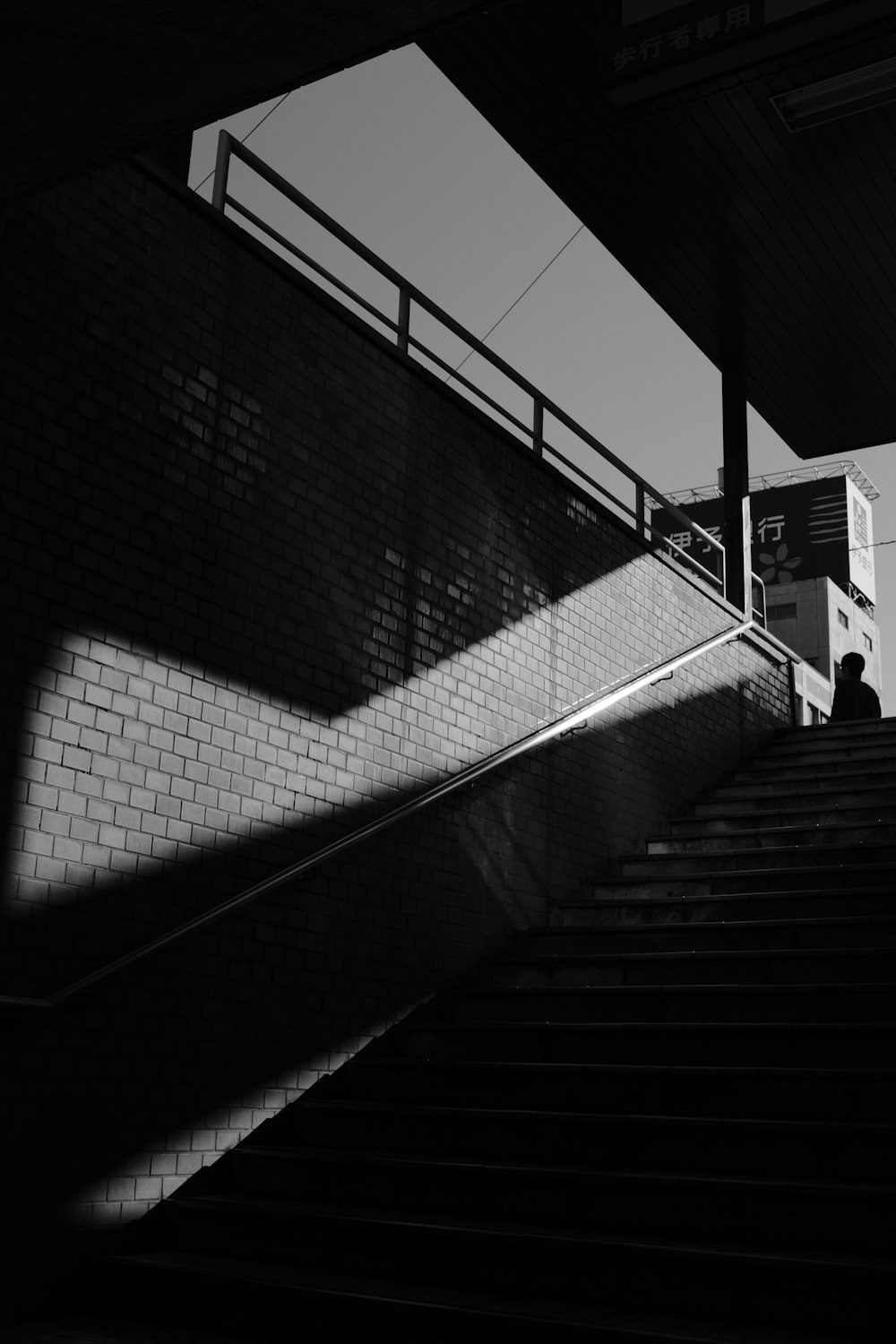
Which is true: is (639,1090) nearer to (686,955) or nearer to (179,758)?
(686,955)

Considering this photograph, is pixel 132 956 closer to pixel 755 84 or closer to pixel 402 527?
pixel 402 527

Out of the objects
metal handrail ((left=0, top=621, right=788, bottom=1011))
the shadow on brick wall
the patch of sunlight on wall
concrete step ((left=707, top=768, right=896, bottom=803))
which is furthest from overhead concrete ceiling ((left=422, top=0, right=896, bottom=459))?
the shadow on brick wall

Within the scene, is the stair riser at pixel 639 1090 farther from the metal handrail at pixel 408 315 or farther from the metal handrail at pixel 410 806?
the metal handrail at pixel 408 315

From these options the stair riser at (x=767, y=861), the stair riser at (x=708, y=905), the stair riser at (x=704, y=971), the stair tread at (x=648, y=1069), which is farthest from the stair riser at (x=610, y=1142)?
the stair riser at (x=767, y=861)

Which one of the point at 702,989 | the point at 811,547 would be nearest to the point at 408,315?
the point at 702,989

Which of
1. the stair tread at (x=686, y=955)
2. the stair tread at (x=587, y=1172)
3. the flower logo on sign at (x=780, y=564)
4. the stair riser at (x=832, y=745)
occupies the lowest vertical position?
the stair tread at (x=587, y=1172)

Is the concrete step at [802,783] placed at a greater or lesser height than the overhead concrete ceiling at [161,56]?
lesser

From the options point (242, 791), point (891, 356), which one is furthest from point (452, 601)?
point (891, 356)

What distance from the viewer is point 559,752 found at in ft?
23.6

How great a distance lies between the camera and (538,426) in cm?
789

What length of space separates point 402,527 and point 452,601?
0.52m

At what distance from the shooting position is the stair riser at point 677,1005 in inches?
186

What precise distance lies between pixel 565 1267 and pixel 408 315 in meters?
4.67

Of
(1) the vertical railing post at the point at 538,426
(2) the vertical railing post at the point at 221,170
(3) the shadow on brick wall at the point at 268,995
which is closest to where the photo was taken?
(3) the shadow on brick wall at the point at 268,995
